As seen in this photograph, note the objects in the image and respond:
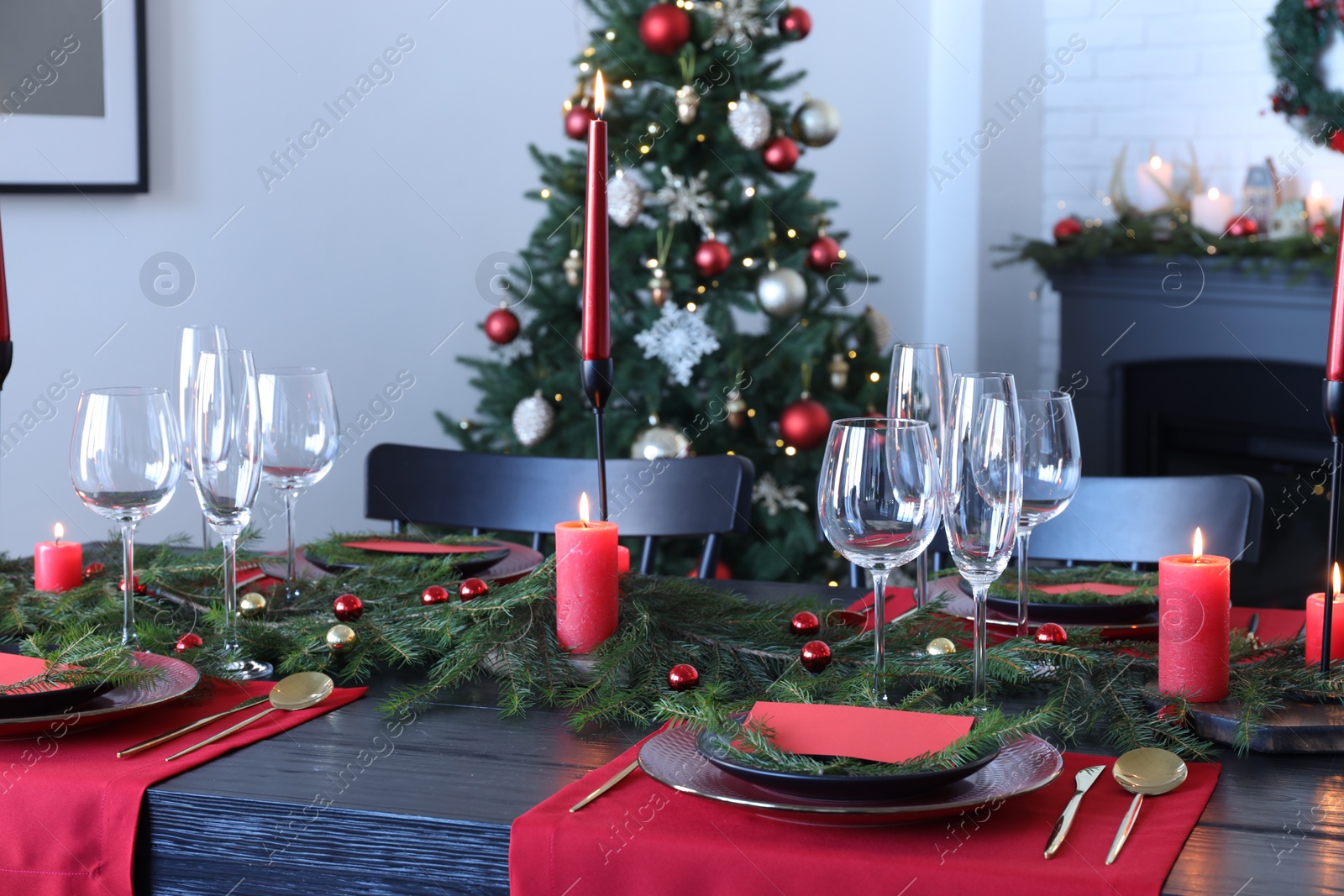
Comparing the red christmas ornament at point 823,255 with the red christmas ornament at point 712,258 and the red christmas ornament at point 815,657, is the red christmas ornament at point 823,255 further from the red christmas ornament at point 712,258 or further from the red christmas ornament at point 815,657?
the red christmas ornament at point 815,657

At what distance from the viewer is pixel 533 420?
2.75 meters

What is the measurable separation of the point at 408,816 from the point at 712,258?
2.03 m

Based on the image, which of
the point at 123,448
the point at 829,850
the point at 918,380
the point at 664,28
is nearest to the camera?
the point at 829,850

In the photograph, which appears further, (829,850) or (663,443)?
(663,443)

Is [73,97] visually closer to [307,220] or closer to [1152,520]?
[307,220]

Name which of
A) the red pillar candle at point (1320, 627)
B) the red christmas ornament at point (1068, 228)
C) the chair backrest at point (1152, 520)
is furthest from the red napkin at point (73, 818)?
the red christmas ornament at point (1068, 228)

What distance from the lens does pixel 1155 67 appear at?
3688 mm

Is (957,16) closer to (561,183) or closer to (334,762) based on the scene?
(561,183)

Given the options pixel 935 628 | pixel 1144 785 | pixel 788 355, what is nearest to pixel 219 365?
pixel 935 628

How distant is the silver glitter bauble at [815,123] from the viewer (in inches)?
110

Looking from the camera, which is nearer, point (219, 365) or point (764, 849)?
point (764, 849)

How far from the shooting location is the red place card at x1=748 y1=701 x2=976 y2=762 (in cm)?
74

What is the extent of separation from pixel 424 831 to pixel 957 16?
376 cm

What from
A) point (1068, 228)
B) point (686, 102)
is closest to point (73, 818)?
point (686, 102)
